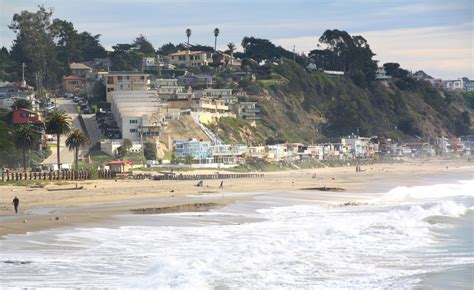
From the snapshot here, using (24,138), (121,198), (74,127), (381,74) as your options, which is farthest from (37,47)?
(381,74)

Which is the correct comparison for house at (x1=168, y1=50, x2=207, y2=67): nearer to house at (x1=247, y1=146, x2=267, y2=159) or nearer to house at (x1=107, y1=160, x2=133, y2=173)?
house at (x1=247, y1=146, x2=267, y2=159)

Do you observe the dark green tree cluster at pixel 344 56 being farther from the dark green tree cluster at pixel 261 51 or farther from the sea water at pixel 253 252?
the sea water at pixel 253 252

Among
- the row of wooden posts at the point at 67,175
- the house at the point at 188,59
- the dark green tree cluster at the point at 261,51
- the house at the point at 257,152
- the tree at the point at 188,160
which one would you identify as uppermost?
the dark green tree cluster at the point at 261,51

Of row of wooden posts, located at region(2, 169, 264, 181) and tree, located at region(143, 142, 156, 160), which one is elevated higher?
tree, located at region(143, 142, 156, 160)

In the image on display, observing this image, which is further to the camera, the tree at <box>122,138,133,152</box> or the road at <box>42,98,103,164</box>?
the tree at <box>122,138,133,152</box>

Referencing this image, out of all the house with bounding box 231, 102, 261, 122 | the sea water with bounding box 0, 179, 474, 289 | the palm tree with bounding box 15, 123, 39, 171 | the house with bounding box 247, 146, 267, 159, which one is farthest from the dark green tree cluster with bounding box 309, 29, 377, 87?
the sea water with bounding box 0, 179, 474, 289

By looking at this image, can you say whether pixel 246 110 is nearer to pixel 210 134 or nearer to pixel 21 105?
pixel 210 134

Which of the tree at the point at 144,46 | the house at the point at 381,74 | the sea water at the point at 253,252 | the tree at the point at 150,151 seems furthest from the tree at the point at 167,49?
the sea water at the point at 253,252
